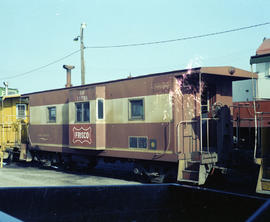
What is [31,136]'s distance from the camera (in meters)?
16.0

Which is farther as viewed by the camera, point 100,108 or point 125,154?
point 100,108

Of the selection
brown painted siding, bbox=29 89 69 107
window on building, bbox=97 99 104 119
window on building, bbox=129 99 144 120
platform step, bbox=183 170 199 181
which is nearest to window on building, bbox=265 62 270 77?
platform step, bbox=183 170 199 181

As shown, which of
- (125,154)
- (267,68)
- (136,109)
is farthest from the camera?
(125,154)

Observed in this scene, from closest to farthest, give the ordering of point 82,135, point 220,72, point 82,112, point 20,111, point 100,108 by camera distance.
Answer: point 220,72
point 100,108
point 82,135
point 82,112
point 20,111

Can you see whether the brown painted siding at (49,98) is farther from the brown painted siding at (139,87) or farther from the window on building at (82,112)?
the brown painted siding at (139,87)

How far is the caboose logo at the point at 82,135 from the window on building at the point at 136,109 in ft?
6.39

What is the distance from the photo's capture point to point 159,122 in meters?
10.1

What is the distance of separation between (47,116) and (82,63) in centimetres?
741

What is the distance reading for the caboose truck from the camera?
965 centimetres

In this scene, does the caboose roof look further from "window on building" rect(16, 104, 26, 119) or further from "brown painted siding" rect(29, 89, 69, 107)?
"window on building" rect(16, 104, 26, 119)

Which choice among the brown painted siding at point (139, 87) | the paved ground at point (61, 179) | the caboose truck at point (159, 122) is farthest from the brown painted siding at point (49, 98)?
the paved ground at point (61, 179)

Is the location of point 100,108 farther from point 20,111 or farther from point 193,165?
point 20,111

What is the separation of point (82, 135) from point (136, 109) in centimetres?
271

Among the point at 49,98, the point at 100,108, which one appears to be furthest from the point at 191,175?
the point at 49,98
